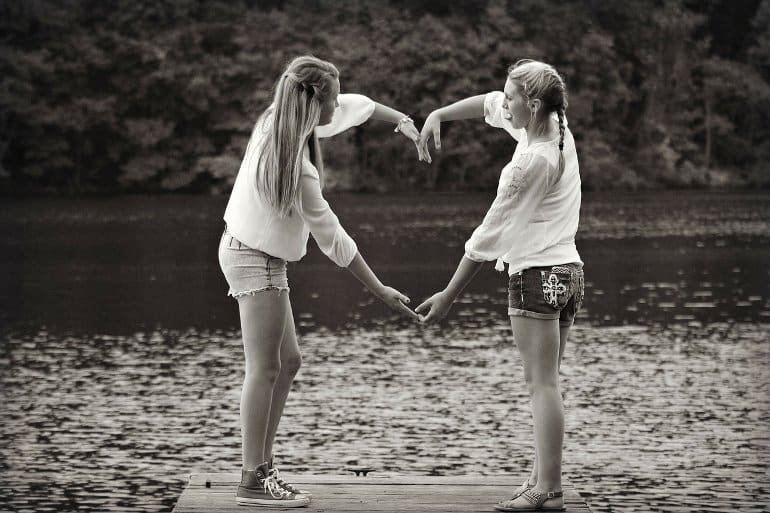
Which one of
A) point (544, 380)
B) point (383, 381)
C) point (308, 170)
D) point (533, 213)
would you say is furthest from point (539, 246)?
point (383, 381)

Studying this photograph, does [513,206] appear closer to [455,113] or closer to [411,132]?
[455,113]

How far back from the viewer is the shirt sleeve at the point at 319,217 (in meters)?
4.98

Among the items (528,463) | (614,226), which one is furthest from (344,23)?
(528,463)

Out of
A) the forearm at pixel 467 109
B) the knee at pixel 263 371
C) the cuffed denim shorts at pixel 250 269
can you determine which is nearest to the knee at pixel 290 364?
the knee at pixel 263 371

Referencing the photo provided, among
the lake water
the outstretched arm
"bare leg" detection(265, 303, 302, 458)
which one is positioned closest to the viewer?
"bare leg" detection(265, 303, 302, 458)

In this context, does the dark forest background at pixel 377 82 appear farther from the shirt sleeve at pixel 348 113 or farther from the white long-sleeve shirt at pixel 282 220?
the white long-sleeve shirt at pixel 282 220

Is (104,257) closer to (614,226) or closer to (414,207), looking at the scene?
(614,226)

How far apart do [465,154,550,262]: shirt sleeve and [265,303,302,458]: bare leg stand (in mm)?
777

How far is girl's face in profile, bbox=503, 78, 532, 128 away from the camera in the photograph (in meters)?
5.00

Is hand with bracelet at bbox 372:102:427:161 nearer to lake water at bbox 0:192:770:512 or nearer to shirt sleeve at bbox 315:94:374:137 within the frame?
shirt sleeve at bbox 315:94:374:137

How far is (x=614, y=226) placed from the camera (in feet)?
110

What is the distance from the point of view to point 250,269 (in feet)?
16.7

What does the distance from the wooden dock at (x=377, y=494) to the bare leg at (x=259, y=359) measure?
0.78 ft

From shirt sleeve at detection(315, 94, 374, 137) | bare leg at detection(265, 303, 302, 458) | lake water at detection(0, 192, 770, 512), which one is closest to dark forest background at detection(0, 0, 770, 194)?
lake water at detection(0, 192, 770, 512)
